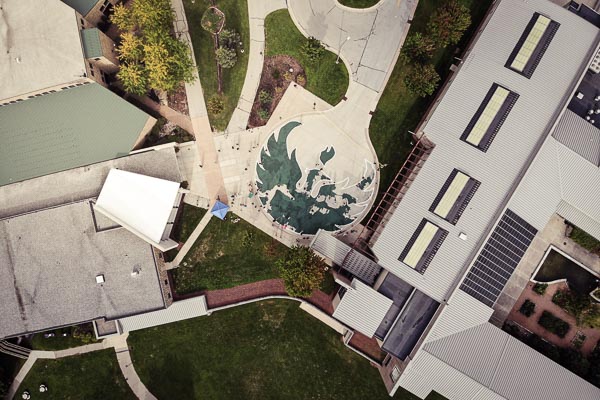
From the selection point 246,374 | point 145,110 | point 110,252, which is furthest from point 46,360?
point 145,110

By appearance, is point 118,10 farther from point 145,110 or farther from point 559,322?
point 559,322

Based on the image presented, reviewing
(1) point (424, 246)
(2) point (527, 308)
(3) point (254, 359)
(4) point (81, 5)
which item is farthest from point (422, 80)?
(4) point (81, 5)

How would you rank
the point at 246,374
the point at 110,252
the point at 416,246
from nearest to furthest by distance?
1. the point at 416,246
2. the point at 110,252
3. the point at 246,374

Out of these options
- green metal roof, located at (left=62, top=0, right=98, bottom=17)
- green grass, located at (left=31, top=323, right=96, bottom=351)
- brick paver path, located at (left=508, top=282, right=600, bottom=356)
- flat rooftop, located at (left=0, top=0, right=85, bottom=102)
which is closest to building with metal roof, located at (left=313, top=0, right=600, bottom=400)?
brick paver path, located at (left=508, top=282, right=600, bottom=356)

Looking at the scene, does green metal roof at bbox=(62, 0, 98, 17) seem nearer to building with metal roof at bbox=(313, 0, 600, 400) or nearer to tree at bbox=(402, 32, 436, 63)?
tree at bbox=(402, 32, 436, 63)

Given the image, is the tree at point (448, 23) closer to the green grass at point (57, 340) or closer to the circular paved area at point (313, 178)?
the circular paved area at point (313, 178)

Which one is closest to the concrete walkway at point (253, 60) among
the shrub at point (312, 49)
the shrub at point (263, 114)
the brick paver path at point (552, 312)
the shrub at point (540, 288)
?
the shrub at point (263, 114)
